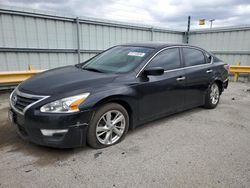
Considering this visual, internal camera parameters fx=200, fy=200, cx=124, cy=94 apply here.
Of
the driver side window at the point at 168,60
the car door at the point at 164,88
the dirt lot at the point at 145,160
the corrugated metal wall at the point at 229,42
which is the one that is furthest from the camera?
the corrugated metal wall at the point at 229,42

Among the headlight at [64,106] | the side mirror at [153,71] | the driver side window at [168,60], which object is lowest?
the headlight at [64,106]

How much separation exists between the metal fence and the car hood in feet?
10.7

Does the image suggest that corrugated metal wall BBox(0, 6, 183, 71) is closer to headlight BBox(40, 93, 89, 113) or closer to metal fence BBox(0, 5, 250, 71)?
metal fence BBox(0, 5, 250, 71)

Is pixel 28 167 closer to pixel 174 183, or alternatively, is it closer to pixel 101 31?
pixel 174 183

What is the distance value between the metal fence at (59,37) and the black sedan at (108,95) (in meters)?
3.07

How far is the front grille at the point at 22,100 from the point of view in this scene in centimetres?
258

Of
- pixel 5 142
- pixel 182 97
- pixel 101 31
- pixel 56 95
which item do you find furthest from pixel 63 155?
pixel 101 31

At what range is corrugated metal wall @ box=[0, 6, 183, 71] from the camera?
5.54 m

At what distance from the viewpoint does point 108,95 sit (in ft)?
9.16

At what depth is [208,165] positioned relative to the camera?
259 centimetres

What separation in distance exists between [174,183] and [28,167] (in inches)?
69.6

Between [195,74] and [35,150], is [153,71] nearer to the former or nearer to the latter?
[195,74]

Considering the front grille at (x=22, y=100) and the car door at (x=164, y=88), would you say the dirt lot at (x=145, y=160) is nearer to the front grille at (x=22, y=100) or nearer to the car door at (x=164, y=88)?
the car door at (x=164, y=88)

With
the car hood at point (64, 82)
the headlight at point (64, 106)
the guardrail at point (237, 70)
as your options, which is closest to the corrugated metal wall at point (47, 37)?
the car hood at point (64, 82)
